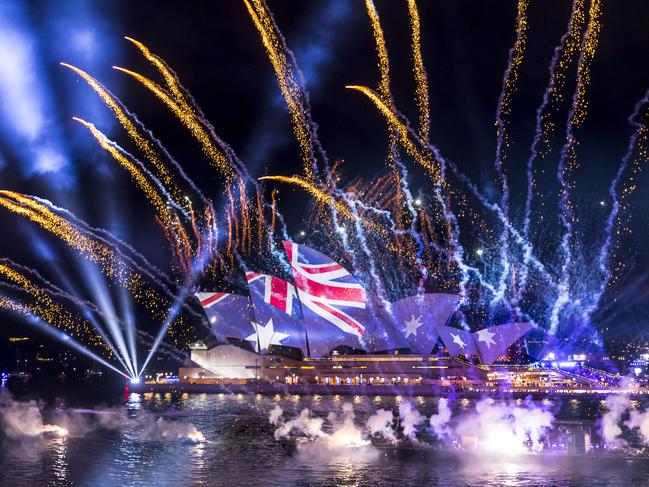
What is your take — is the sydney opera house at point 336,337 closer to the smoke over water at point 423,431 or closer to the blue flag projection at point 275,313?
the blue flag projection at point 275,313

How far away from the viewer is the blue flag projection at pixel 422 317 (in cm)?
7938

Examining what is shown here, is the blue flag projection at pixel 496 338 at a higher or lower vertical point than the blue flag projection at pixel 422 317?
lower

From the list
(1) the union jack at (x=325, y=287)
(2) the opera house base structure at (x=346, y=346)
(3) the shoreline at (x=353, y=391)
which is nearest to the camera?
(3) the shoreline at (x=353, y=391)

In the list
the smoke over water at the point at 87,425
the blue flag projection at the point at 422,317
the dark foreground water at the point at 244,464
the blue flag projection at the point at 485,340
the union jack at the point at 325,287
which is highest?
the union jack at the point at 325,287

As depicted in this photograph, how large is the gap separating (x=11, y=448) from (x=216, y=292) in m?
51.1

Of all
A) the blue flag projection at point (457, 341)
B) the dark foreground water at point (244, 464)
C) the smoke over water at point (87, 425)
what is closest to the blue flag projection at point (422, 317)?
the blue flag projection at point (457, 341)

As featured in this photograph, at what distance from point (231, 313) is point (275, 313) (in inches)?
247

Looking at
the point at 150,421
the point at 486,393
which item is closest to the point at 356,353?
the point at 486,393

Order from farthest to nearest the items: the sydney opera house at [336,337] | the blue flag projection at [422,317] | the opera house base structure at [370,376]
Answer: the blue flag projection at [422,317] → the sydney opera house at [336,337] → the opera house base structure at [370,376]

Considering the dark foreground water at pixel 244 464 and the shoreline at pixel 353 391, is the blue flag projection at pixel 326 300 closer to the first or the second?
the shoreline at pixel 353 391

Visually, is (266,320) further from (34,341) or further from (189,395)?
(34,341)

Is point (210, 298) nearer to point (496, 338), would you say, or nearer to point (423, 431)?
point (496, 338)

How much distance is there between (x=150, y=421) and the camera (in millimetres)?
47062

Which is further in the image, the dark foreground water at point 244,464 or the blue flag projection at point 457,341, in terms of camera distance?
the blue flag projection at point 457,341
